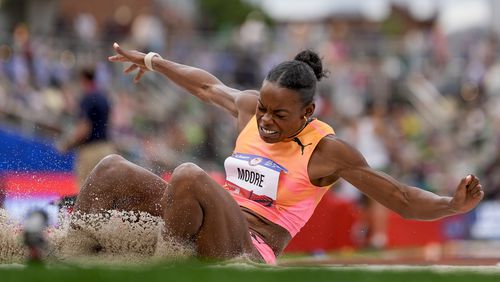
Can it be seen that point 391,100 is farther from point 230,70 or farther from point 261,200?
point 261,200

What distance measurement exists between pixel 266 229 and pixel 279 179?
30cm

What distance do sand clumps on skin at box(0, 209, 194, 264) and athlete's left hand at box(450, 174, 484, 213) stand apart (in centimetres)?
167

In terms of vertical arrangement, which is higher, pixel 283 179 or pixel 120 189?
pixel 283 179

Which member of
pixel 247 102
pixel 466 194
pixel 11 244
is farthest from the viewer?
pixel 247 102

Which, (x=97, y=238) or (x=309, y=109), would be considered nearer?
(x=97, y=238)

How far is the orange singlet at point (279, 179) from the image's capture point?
602cm

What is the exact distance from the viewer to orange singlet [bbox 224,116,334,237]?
6.02 m

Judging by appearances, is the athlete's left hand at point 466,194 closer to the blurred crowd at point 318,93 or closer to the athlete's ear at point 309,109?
the athlete's ear at point 309,109

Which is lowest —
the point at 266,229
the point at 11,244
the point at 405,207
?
the point at 11,244

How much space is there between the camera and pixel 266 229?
19.7 ft

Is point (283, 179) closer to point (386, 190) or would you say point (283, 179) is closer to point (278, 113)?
point (278, 113)

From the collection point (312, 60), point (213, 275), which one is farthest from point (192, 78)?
point (213, 275)

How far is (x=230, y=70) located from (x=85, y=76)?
6.20 metres

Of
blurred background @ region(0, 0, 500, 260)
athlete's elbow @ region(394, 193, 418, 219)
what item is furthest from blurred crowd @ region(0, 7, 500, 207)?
athlete's elbow @ region(394, 193, 418, 219)
